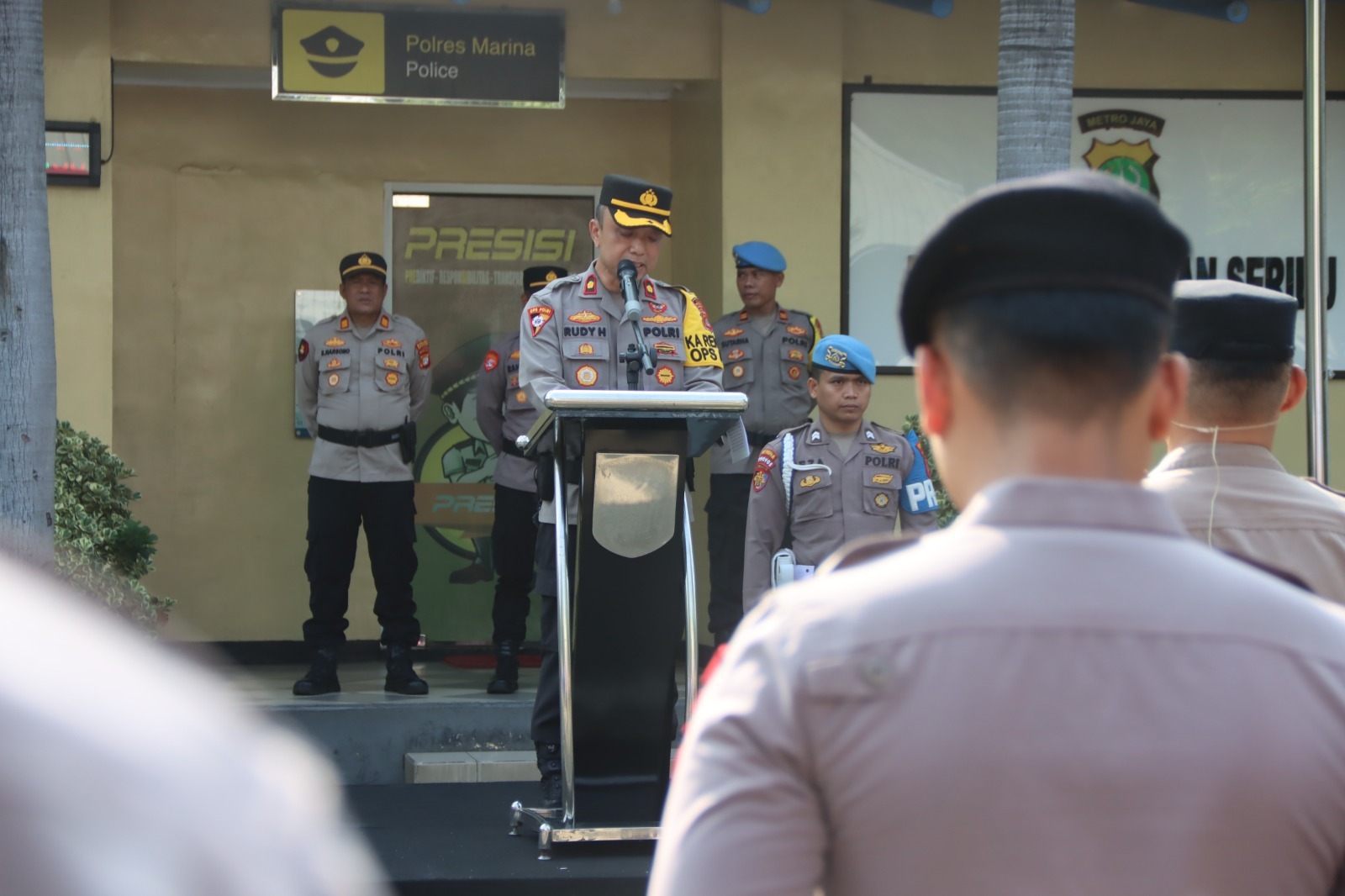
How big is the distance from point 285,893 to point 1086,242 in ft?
3.01

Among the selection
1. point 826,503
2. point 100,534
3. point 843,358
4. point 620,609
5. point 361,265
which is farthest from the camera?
point 361,265

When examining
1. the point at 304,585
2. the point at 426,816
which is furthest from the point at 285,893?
the point at 304,585

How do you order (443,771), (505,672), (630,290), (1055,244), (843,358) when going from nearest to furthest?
(1055,244) → (630,290) → (843,358) → (443,771) → (505,672)

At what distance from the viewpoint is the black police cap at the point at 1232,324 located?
2592 millimetres

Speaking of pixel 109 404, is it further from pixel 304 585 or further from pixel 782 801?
pixel 782 801

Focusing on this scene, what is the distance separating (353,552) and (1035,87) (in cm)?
379

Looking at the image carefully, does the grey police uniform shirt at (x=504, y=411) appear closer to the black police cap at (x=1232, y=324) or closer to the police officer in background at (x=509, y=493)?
the police officer in background at (x=509, y=493)

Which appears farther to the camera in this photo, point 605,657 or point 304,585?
point 304,585

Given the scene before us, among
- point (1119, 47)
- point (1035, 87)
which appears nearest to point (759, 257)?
point (1035, 87)

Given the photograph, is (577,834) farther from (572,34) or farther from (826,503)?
(572,34)

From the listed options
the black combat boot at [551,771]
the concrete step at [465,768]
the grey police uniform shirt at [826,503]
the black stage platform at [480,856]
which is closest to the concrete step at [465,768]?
the concrete step at [465,768]

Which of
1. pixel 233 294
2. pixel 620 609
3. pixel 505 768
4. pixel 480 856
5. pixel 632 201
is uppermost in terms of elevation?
pixel 632 201

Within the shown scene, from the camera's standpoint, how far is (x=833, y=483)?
20.9 ft

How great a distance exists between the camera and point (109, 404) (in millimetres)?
7727
